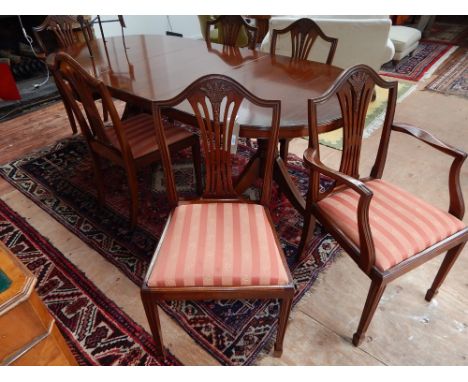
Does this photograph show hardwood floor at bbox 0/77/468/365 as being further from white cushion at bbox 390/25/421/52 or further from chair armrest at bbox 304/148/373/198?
white cushion at bbox 390/25/421/52

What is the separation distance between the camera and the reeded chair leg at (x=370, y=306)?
1.12 metres

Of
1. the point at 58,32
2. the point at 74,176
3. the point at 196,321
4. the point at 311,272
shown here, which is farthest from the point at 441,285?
the point at 58,32

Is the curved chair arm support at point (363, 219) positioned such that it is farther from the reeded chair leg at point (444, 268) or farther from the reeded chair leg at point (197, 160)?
the reeded chair leg at point (197, 160)

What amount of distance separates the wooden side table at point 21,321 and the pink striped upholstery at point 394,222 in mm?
996

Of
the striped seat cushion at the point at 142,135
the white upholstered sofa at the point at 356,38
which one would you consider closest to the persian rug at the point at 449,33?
the white upholstered sofa at the point at 356,38

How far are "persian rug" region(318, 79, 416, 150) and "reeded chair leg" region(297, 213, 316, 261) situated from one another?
1.24 metres

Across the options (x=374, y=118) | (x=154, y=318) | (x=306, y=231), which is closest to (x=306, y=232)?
(x=306, y=231)

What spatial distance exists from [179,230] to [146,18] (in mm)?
4520

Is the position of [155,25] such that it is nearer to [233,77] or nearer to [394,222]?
[233,77]

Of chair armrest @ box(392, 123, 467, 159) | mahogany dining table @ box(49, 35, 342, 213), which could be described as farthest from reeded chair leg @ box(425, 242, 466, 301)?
mahogany dining table @ box(49, 35, 342, 213)

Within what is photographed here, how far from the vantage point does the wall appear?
4332 mm

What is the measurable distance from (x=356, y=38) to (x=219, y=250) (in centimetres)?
253

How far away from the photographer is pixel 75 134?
9.43 feet

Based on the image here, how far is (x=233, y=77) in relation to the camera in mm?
1776
